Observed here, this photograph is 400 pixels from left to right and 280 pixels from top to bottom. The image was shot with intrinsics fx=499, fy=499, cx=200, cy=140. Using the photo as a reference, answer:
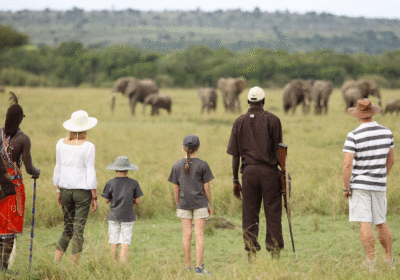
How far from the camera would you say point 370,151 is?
455 centimetres

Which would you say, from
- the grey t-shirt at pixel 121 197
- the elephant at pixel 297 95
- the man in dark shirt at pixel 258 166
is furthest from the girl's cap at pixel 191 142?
the elephant at pixel 297 95

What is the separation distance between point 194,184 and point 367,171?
1.61m

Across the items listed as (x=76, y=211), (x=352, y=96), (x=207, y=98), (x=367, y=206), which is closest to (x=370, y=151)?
(x=367, y=206)

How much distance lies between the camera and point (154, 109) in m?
23.7

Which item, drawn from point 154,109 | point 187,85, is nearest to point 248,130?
point 154,109

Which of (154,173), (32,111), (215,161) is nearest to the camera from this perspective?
(154,173)

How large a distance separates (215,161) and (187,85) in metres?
48.3

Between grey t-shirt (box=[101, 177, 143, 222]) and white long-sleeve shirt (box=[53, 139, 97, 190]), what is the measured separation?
185 mm

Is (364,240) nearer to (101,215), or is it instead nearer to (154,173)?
(101,215)

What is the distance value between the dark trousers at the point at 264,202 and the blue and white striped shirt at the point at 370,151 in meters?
0.73

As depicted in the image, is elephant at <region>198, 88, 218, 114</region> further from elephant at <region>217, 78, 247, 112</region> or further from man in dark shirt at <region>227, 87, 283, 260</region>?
man in dark shirt at <region>227, 87, 283, 260</region>

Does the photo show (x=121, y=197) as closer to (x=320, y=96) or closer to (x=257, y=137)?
(x=257, y=137)

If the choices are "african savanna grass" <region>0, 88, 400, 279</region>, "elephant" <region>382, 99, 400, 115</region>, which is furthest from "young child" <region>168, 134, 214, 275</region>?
"elephant" <region>382, 99, 400, 115</region>

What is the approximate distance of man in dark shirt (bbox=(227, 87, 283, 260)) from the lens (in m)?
4.75
